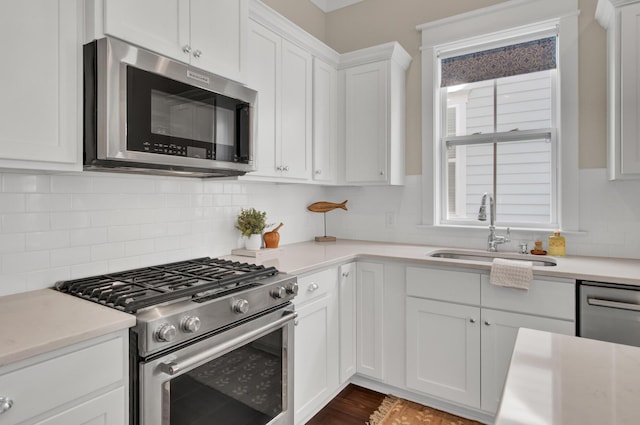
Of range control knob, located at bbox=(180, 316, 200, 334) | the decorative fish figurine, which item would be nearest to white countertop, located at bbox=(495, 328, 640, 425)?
range control knob, located at bbox=(180, 316, 200, 334)

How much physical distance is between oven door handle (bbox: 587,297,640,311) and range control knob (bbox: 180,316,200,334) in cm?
184

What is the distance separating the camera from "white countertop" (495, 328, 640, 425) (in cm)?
62

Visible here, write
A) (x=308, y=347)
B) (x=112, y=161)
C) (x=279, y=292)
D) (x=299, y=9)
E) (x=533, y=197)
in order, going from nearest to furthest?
1. (x=112, y=161)
2. (x=279, y=292)
3. (x=308, y=347)
4. (x=533, y=197)
5. (x=299, y=9)

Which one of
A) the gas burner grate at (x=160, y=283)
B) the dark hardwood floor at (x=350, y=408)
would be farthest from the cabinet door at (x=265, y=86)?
the dark hardwood floor at (x=350, y=408)

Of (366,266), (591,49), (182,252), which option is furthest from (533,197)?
(182,252)

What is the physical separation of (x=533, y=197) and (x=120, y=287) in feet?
8.64

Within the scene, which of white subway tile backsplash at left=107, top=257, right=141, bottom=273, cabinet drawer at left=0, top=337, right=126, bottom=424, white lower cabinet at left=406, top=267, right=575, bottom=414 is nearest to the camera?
cabinet drawer at left=0, top=337, right=126, bottom=424

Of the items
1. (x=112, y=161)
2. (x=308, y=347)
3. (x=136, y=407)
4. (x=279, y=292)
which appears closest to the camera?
(x=136, y=407)

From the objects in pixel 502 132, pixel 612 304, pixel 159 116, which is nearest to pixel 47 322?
pixel 159 116

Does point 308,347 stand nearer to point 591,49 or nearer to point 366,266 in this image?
point 366,266

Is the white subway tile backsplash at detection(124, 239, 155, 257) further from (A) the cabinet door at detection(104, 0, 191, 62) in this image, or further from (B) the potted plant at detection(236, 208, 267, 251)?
(A) the cabinet door at detection(104, 0, 191, 62)

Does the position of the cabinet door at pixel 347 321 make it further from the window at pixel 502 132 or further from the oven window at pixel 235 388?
the window at pixel 502 132

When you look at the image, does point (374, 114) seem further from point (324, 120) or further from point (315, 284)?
point (315, 284)

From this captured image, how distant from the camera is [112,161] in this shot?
4.82 feet
